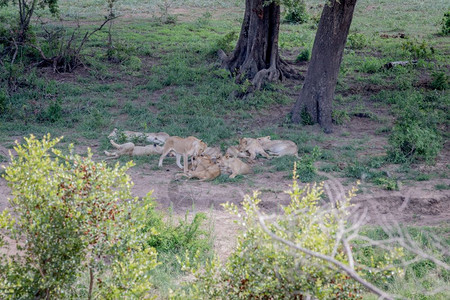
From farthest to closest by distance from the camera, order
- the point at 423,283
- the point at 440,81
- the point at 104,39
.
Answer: the point at 104,39 < the point at 440,81 < the point at 423,283


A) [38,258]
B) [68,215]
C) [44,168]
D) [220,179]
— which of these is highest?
[44,168]

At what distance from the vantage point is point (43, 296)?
4.49 metres

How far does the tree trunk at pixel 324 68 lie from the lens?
11539mm

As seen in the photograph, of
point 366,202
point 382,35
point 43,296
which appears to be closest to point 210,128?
point 366,202

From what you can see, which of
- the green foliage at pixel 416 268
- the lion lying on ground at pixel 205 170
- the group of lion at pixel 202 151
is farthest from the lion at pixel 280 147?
the green foliage at pixel 416 268

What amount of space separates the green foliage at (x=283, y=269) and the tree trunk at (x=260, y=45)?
10.4 m

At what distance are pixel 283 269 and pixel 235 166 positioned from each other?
17.1 feet

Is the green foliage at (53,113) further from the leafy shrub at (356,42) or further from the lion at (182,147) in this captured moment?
the leafy shrub at (356,42)

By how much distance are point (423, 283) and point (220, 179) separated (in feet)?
13.1

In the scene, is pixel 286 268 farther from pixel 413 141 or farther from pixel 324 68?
pixel 324 68

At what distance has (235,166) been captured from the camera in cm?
903

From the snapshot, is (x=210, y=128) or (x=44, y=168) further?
(x=210, y=128)

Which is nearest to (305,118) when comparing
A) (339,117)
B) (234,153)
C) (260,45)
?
(339,117)

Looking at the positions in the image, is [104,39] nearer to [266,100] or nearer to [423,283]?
[266,100]
